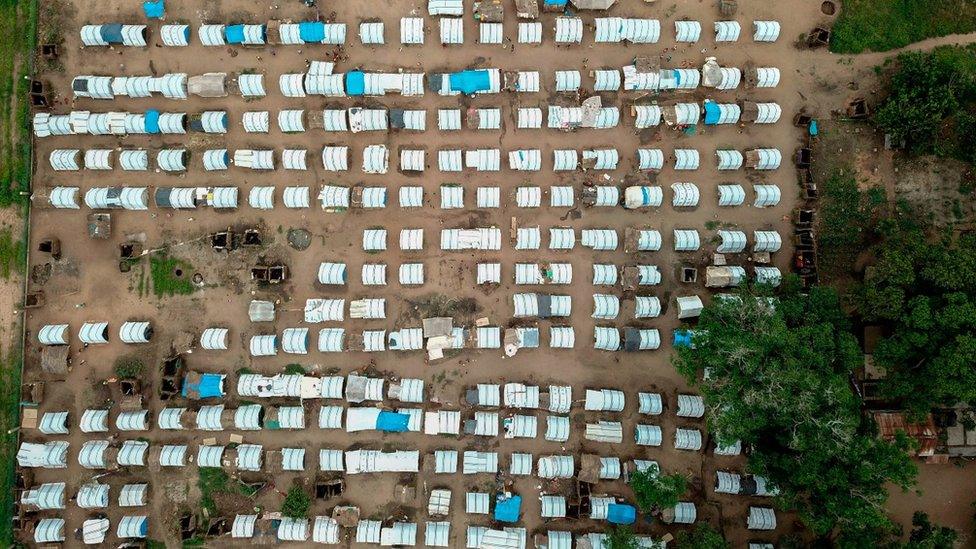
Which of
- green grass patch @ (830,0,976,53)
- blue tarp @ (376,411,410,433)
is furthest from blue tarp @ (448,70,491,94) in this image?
green grass patch @ (830,0,976,53)

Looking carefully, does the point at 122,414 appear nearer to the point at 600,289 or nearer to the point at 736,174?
the point at 600,289

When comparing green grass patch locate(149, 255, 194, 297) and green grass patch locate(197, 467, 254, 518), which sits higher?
green grass patch locate(149, 255, 194, 297)

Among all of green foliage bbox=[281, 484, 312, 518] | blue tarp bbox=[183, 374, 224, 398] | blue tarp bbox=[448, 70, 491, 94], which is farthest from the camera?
blue tarp bbox=[448, 70, 491, 94]

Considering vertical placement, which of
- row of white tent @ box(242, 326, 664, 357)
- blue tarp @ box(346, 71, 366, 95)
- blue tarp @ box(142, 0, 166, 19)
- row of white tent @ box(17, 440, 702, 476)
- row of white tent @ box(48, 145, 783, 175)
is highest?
blue tarp @ box(142, 0, 166, 19)

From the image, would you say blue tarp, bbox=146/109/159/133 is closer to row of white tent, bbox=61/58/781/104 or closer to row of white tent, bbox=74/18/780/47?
row of white tent, bbox=61/58/781/104

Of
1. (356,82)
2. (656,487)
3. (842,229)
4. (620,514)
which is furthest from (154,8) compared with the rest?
(842,229)

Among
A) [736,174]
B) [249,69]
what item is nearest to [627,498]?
[736,174]

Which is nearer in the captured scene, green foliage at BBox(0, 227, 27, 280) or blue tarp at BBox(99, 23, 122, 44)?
blue tarp at BBox(99, 23, 122, 44)
